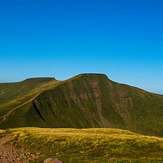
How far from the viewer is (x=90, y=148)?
92.6 metres

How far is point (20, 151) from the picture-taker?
314 feet

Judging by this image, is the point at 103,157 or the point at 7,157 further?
the point at 7,157

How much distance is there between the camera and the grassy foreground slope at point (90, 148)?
79625 millimetres

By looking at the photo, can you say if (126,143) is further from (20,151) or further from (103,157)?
(20,151)

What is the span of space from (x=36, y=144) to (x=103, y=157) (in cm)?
2842

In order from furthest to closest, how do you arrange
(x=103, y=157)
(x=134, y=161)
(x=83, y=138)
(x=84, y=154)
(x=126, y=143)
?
(x=83, y=138) < (x=126, y=143) < (x=84, y=154) < (x=103, y=157) < (x=134, y=161)

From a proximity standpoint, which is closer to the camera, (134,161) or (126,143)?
(134,161)

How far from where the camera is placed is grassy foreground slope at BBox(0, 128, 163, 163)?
79.6 meters

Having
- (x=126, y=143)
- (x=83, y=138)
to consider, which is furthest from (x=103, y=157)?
(x=83, y=138)

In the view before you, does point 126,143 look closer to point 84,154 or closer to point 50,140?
point 84,154

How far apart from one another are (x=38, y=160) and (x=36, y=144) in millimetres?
21031

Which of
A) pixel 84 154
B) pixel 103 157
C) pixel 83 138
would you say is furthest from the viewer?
pixel 83 138

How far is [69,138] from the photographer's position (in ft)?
344

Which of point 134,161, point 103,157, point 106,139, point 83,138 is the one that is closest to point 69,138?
point 83,138
